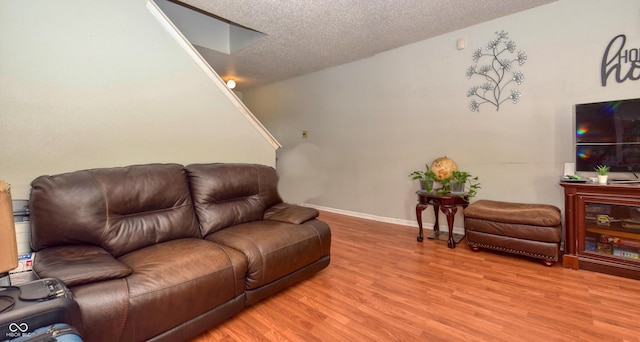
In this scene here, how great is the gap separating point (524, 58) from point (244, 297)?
354 cm

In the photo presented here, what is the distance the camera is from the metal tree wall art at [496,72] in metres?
3.06

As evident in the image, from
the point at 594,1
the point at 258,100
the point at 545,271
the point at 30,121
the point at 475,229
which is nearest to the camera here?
the point at 30,121

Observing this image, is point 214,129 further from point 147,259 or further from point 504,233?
point 504,233

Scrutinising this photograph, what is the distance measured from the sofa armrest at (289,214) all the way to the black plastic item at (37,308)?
145cm

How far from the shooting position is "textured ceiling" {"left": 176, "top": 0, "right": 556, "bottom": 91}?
2.76m

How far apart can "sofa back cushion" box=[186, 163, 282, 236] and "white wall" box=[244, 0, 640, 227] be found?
2.06 m

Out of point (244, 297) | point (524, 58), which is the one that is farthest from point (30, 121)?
point (524, 58)

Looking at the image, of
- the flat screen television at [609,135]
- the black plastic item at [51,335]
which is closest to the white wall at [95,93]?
the black plastic item at [51,335]

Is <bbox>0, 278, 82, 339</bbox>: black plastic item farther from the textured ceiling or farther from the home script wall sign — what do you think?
the home script wall sign

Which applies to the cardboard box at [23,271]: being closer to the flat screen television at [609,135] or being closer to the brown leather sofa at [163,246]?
the brown leather sofa at [163,246]

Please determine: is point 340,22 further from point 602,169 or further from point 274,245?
point 602,169

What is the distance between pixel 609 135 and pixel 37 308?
390 cm

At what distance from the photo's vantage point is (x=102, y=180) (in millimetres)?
1783

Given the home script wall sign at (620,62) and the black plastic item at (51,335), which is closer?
the black plastic item at (51,335)
